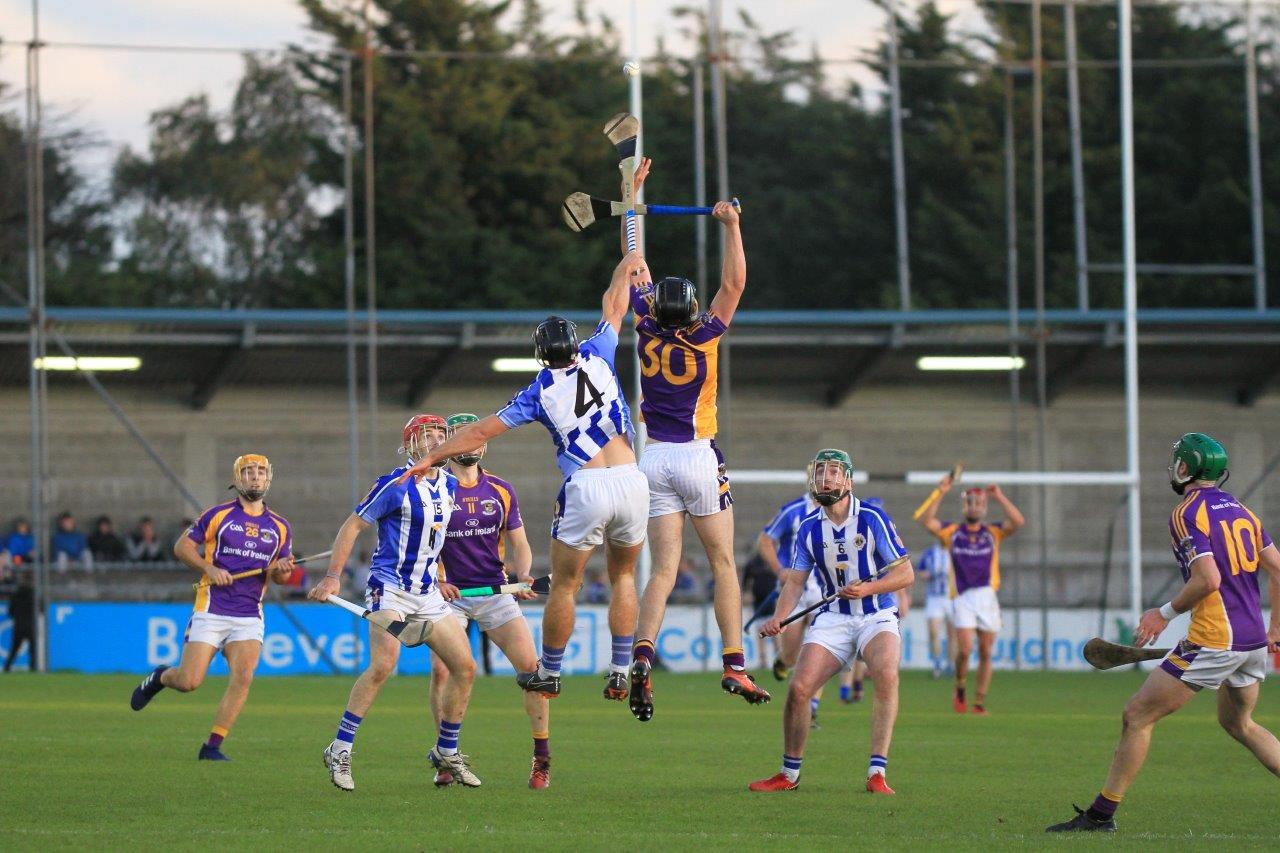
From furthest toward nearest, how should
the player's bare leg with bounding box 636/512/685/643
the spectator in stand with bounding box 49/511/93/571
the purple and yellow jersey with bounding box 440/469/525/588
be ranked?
the spectator in stand with bounding box 49/511/93/571 < the purple and yellow jersey with bounding box 440/469/525/588 < the player's bare leg with bounding box 636/512/685/643

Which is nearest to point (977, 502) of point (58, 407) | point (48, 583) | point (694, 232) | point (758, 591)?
point (758, 591)

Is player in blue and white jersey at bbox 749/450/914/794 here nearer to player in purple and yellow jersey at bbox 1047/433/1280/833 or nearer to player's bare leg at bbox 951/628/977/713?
player in purple and yellow jersey at bbox 1047/433/1280/833

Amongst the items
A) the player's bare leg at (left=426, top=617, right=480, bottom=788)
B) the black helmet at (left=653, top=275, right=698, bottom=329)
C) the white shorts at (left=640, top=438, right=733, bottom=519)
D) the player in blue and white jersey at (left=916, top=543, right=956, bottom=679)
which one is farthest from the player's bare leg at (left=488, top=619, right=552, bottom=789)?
the player in blue and white jersey at (left=916, top=543, right=956, bottom=679)

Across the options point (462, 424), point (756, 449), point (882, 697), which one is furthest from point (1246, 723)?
point (756, 449)

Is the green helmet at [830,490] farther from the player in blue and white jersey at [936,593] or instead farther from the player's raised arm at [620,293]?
the player in blue and white jersey at [936,593]

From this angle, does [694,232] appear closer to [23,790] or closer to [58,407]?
[58,407]

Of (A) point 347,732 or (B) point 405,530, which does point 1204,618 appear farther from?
(A) point 347,732

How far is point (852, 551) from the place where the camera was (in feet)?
41.2

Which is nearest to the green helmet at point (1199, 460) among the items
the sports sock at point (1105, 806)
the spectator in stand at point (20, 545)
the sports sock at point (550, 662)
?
the sports sock at point (1105, 806)

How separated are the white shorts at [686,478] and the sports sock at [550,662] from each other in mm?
1101

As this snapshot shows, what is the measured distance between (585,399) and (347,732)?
9.23 ft

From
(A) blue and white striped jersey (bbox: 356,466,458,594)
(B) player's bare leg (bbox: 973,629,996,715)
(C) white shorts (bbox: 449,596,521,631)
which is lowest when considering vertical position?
(B) player's bare leg (bbox: 973,629,996,715)

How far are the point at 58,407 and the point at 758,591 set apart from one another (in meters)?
13.2

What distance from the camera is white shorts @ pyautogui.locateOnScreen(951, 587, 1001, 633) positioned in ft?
67.6
